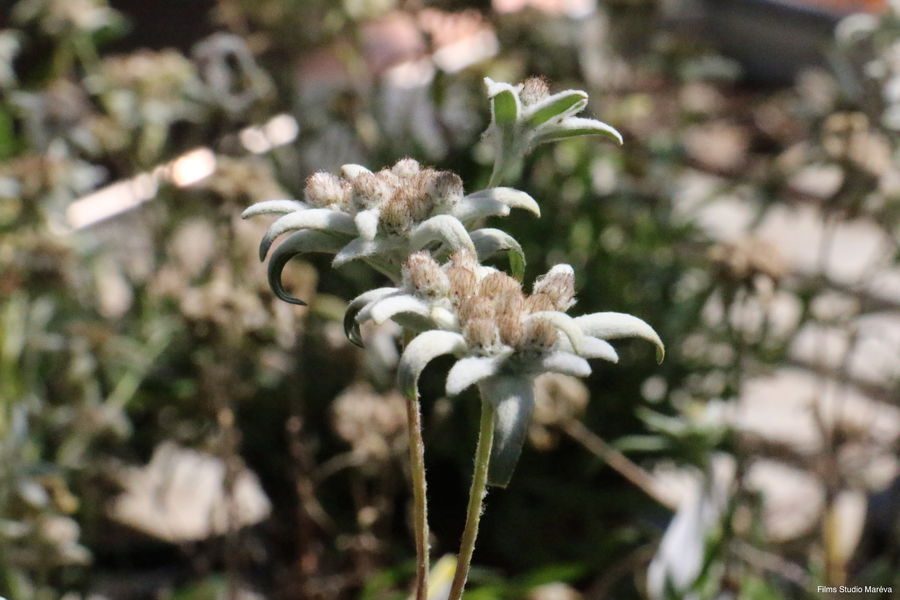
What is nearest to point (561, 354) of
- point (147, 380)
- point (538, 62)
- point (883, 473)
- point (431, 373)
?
point (431, 373)

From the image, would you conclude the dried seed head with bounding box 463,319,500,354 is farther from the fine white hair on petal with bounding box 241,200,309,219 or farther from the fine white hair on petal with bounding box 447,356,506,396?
the fine white hair on petal with bounding box 241,200,309,219

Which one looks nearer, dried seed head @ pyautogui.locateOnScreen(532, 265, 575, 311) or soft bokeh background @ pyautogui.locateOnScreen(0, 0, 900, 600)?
dried seed head @ pyautogui.locateOnScreen(532, 265, 575, 311)

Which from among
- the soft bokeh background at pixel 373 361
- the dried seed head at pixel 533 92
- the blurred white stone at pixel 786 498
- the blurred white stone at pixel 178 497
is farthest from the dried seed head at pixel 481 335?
the blurred white stone at pixel 786 498

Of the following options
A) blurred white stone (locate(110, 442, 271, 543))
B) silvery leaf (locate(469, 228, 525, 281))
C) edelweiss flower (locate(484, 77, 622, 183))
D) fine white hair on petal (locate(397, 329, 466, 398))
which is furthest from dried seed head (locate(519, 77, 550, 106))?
blurred white stone (locate(110, 442, 271, 543))

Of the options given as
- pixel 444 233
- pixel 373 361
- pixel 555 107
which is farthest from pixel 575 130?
pixel 373 361

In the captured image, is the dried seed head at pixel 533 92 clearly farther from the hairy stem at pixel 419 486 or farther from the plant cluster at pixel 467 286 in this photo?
the hairy stem at pixel 419 486

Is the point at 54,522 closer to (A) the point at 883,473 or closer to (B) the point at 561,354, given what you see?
(B) the point at 561,354
